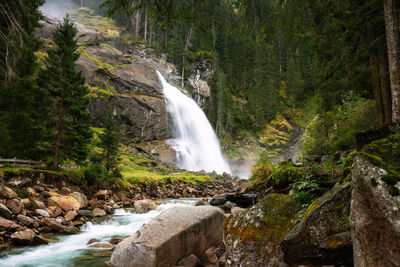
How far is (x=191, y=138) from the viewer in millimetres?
40625

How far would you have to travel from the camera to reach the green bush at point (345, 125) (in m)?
10.7

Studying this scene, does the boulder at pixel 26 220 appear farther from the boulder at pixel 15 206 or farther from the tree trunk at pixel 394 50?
the tree trunk at pixel 394 50

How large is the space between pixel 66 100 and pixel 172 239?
579 inches

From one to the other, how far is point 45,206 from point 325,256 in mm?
11539

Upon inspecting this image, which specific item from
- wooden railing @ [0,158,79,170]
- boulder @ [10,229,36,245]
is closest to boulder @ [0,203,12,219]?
boulder @ [10,229,36,245]

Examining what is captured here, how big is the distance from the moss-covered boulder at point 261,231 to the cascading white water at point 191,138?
104 feet

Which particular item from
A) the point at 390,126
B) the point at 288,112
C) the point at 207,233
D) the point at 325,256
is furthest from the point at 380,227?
the point at 288,112

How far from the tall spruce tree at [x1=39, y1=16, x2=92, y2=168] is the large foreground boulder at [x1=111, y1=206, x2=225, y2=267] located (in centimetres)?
1269

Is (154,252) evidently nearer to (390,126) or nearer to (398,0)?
(390,126)

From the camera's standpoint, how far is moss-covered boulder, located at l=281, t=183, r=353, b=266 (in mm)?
2824

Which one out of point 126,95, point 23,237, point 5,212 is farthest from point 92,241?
point 126,95

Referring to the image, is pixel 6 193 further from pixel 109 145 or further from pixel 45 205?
pixel 109 145

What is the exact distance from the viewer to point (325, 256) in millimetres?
2896

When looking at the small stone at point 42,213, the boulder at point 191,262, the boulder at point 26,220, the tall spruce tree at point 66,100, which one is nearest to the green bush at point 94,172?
the tall spruce tree at point 66,100
